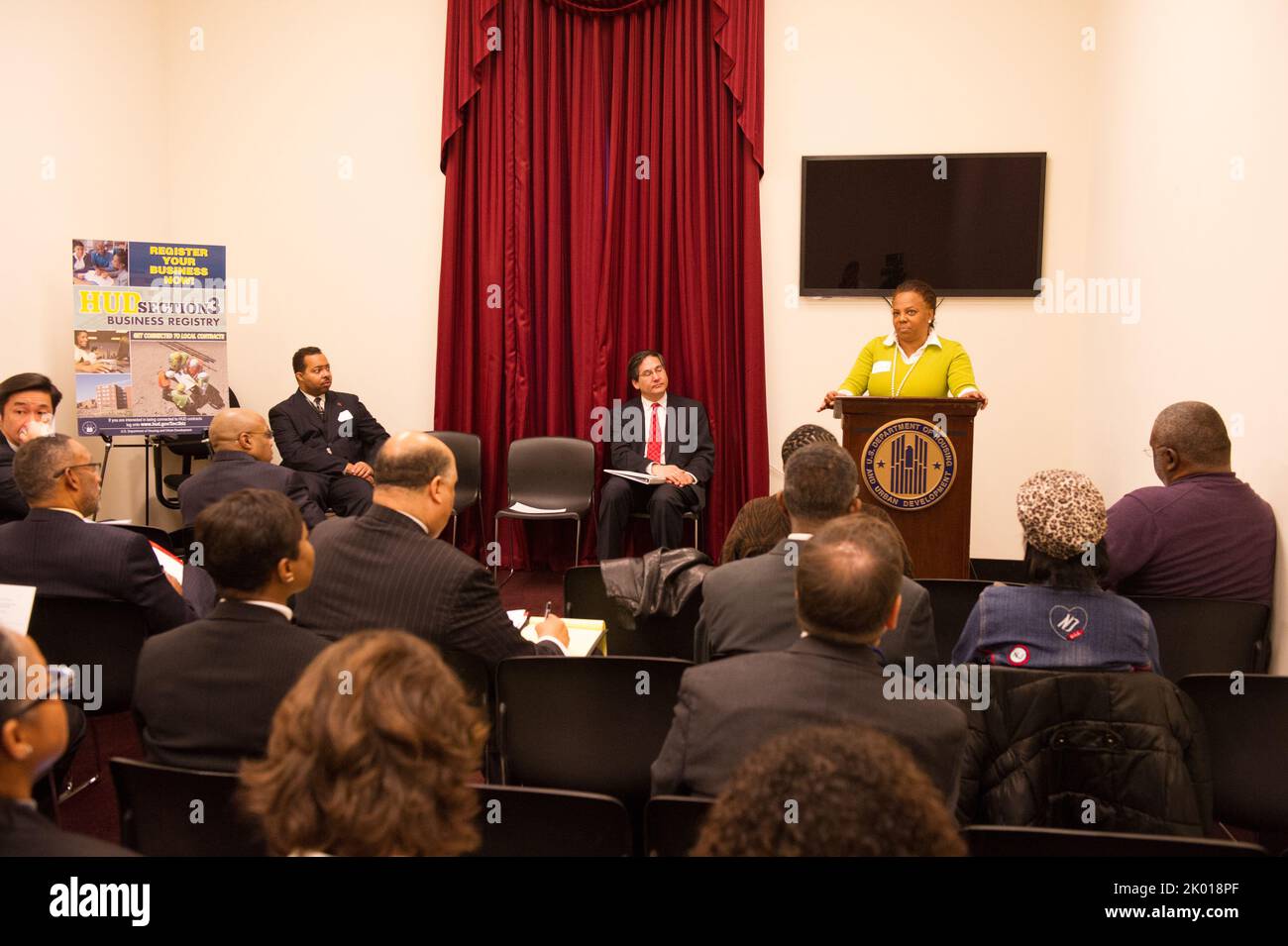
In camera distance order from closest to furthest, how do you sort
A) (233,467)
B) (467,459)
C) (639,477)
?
(233,467)
(639,477)
(467,459)

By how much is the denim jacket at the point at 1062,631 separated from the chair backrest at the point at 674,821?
94 centimetres

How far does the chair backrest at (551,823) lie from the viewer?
72.3 inches

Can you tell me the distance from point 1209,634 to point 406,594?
2.29 meters

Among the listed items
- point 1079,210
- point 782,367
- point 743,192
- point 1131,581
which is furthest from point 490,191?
point 1131,581

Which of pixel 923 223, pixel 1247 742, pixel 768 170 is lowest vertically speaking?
pixel 1247 742

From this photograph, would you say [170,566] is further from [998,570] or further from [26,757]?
[998,570]

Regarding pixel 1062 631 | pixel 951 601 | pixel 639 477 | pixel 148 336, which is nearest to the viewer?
pixel 1062 631

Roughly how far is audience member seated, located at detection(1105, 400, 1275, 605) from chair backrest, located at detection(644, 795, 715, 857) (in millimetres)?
2112

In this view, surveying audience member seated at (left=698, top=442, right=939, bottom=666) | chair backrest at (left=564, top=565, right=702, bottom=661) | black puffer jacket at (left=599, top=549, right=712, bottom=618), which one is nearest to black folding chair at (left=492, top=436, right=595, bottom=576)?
chair backrest at (left=564, top=565, right=702, bottom=661)

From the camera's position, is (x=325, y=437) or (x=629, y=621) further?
(x=325, y=437)

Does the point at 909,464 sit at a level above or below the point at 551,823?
above

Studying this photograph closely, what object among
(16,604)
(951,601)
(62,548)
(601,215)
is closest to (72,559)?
(62,548)

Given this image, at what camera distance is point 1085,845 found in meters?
1.65

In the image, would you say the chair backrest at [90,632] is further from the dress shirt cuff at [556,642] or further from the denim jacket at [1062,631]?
the denim jacket at [1062,631]
